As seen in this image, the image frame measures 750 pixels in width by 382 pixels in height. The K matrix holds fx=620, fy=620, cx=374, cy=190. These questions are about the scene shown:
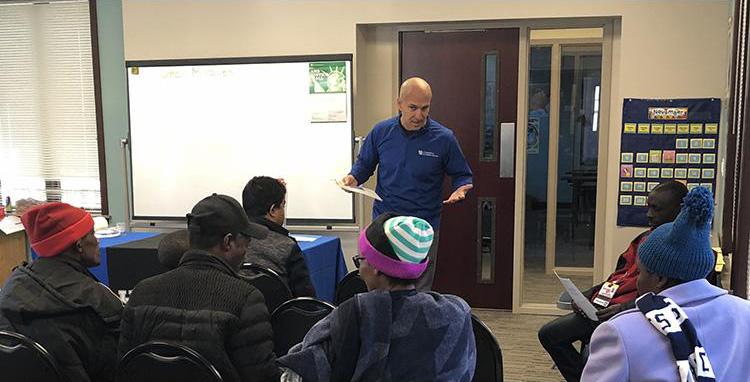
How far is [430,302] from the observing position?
145cm

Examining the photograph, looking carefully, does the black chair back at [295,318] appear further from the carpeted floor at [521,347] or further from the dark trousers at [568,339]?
the carpeted floor at [521,347]

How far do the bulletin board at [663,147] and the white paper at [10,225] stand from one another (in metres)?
4.12

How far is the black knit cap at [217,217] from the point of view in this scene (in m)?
1.88

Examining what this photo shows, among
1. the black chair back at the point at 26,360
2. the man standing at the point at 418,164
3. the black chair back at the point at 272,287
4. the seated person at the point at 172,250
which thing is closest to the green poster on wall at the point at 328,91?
the man standing at the point at 418,164

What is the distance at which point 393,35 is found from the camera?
4.41 m

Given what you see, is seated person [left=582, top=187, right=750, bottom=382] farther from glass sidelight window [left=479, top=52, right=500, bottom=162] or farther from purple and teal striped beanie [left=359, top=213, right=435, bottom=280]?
glass sidelight window [left=479, top=52, right=500, bottom=162]

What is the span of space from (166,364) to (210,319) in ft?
0.50

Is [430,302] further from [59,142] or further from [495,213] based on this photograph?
[59,142]

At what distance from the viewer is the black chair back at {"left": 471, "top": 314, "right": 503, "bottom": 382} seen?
1.83 meters

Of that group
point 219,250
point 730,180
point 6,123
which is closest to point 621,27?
point 730,180

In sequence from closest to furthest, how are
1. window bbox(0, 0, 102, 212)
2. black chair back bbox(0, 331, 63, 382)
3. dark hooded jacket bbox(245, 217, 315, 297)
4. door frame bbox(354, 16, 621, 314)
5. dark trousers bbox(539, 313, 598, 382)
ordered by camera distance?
black chair back bbox(0, 331, 63, 382), dark hooded jacket bbox(245, 217, 315, 297), dark trousers bbox(539, 313, 598, 382), door frame bbox(354, 16, 621, 314), window bbox(0, 0, 102, 212)

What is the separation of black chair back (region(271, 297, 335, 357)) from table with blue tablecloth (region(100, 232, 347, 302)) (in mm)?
1090

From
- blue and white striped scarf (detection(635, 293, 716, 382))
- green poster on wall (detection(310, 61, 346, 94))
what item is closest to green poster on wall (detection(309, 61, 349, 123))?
green poster on wall (detection(310, 61, 346, 94))

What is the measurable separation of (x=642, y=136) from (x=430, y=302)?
9.96 feet
